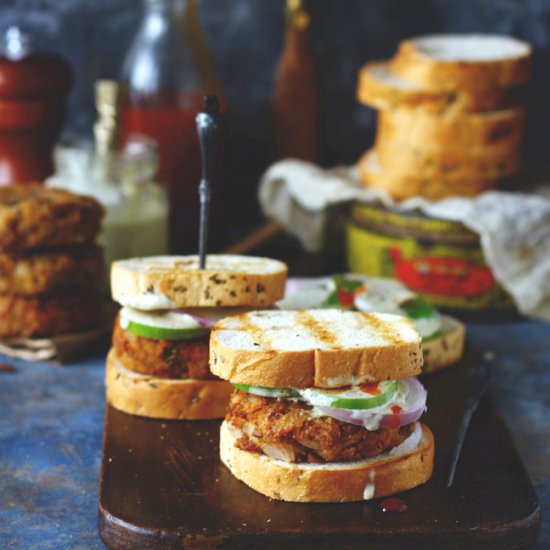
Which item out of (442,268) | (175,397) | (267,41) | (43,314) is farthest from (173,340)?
(267,41)

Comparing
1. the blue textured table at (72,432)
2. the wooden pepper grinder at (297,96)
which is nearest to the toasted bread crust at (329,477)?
the blue textured table at (72,432)

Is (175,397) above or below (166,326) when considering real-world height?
below

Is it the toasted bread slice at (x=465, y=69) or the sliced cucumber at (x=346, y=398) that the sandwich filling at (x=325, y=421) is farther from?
the toasted bread slice at (x=465, y=69)

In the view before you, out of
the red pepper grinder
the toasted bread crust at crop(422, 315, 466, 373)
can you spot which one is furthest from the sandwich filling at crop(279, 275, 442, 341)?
the red pepper grinder

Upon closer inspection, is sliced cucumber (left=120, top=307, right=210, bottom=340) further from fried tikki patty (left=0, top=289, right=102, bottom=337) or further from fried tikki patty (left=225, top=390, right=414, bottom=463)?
fried tikki patty (left=0, top=289, right=102, bottom=337)

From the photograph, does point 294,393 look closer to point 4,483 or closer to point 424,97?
point 4,483

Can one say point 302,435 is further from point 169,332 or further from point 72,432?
point 72,432
